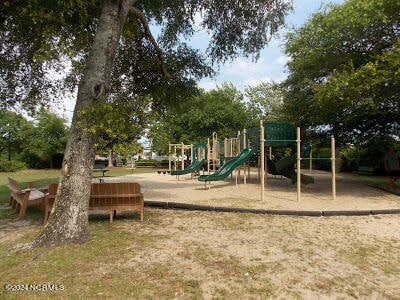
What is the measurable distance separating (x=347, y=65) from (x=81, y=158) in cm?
1003

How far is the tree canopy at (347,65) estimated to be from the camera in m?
9.45

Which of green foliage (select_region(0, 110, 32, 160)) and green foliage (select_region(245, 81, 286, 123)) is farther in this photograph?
green foliage (select_region(245, 81, 286, 123))

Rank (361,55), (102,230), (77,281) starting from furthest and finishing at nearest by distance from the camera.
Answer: (361,55) < (102,230) < (77,281)

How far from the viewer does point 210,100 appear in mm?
38250

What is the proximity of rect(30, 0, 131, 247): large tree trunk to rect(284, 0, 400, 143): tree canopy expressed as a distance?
23.5ft

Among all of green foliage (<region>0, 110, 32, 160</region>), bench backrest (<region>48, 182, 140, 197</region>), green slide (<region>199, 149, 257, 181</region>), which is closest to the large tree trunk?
bench backrest (<region>48, 182, 140, 197</region>)

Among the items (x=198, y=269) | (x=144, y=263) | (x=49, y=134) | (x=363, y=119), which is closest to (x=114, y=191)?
(x=144, y=263)

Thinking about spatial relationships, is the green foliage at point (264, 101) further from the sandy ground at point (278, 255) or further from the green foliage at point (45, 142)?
the sandy ground at point (278, 255)

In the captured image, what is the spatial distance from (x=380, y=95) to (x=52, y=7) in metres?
10.3

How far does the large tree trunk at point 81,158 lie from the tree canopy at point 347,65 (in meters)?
7.16

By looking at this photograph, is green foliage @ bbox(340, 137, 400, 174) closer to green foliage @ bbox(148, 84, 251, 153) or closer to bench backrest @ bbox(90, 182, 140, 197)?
green foliage @ bbox(148, 84, 251, 153)

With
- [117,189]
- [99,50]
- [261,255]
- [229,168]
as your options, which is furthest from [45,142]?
[261,255]

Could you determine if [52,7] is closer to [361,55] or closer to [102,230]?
[102,230]

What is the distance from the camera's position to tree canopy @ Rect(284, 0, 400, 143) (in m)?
9.45
